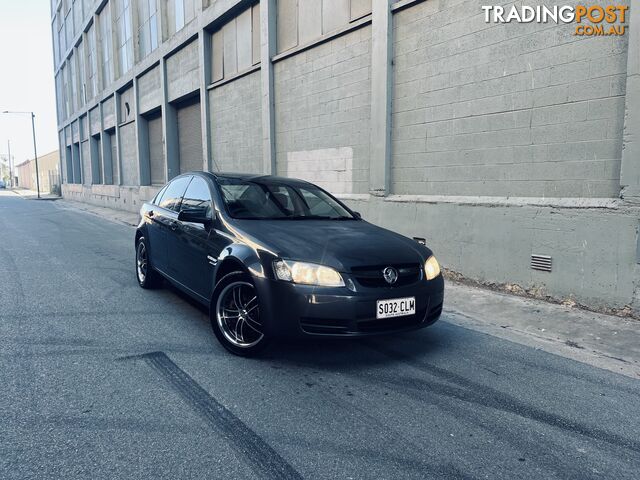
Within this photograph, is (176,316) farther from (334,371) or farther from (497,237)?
(497,237)

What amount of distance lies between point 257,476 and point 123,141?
2403 centimetres

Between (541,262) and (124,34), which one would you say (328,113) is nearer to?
(541,262)

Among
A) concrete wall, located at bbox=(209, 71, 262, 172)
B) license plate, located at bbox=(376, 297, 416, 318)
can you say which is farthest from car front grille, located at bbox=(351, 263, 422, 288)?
concrete wall, located at bbox=(209, 71, 262, 172)

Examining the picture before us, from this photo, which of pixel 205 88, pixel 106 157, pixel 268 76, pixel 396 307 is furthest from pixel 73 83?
pixel 396 307

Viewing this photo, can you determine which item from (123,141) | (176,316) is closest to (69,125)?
(123,141)

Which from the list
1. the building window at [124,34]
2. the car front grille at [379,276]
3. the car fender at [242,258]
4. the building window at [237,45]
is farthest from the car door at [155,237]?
the building window at [124,34]

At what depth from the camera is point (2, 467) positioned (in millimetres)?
2311

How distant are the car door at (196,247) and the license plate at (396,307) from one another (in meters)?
1.52

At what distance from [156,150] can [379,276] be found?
18420 millimetres

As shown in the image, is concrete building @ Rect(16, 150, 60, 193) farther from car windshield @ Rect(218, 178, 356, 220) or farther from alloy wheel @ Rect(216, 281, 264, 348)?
alloy wheel @ Rect(216, 281, 264, 348)

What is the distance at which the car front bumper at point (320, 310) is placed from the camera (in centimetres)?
338

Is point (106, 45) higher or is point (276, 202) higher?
point (106, 45)

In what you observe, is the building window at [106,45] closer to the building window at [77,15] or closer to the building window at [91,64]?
the building window at [91,64]

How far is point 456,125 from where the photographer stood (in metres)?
6.90
